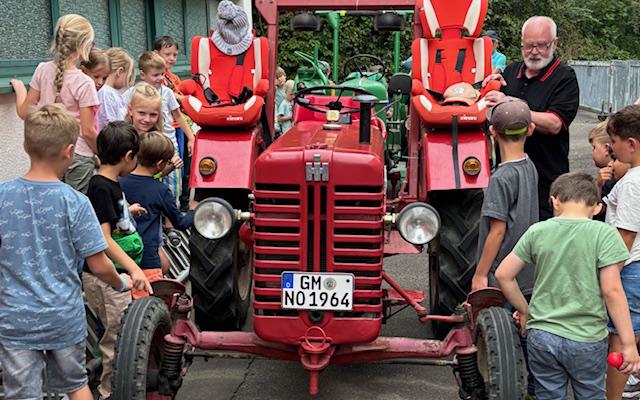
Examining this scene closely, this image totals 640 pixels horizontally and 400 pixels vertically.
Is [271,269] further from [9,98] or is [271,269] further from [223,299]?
A: [9,98]

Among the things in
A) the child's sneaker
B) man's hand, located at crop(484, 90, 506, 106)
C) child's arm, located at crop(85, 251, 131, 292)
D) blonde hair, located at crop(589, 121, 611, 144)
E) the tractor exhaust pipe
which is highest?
man's hand, located at crop(484, 90, 506, 106)

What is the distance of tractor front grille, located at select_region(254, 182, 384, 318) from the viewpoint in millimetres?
4133

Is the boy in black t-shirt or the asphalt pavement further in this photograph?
the asphalt pavement

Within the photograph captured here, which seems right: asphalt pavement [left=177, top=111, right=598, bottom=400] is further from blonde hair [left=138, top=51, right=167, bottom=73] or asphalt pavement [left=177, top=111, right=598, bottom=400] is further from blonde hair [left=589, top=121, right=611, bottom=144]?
blonde hair [left=138, top=51, right=167, bottom=73]

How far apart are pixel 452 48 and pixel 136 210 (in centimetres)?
250

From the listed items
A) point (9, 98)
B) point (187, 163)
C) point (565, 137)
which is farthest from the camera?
point (187, 163)

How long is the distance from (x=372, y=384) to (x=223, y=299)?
1.01 m

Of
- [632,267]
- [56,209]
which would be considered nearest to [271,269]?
[56,209]

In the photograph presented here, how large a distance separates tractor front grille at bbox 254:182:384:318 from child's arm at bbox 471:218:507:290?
48cm

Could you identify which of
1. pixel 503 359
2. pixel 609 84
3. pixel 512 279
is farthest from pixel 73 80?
pixel 609 84

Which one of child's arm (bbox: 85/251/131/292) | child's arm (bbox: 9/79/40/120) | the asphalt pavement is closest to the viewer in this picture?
child's arm (bbox: 85/251/131/292)

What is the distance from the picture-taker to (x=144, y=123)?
5.56 meters

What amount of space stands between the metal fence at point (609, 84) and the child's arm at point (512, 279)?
1624cm

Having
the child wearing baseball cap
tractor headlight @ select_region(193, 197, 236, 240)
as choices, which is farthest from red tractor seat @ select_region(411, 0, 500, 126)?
tractor headlight @ select_region(193, 197, 236, 240)
